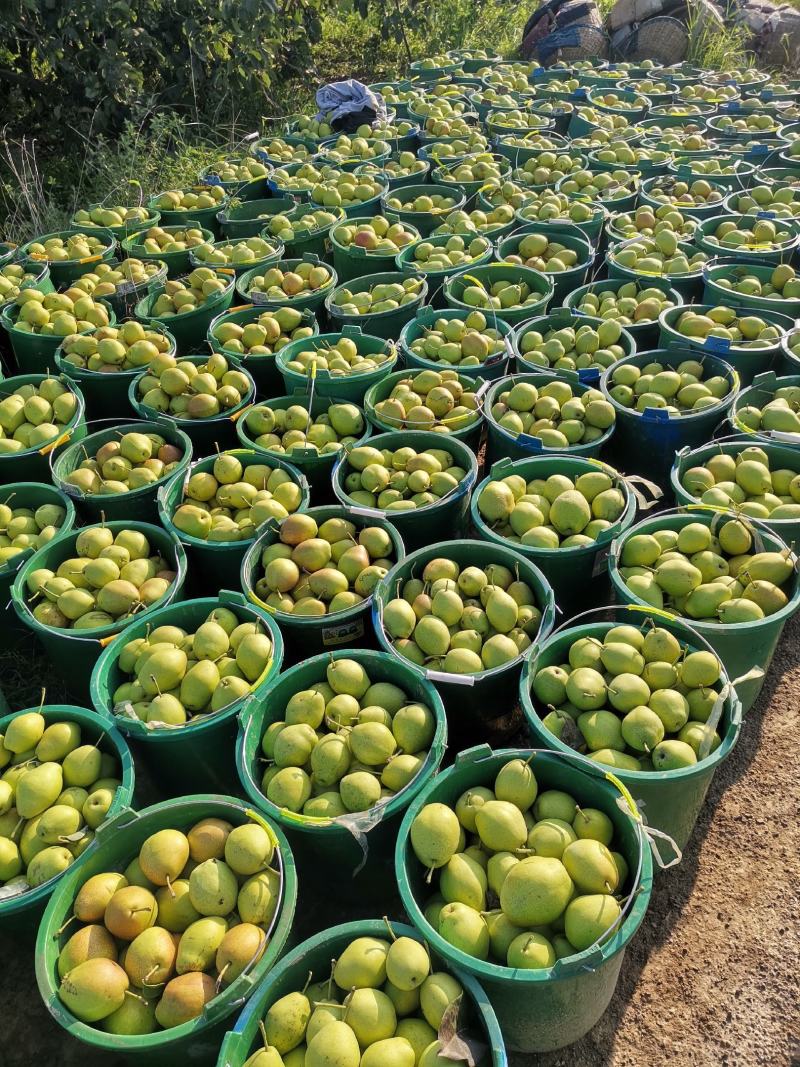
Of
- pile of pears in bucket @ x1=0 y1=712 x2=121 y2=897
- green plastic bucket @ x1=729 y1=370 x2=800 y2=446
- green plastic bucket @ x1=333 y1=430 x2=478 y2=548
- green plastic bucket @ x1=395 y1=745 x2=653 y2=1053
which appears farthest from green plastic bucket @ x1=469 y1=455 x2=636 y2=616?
pile of pears in bucket @ x1=0 y1=712 x2=121 y2=897

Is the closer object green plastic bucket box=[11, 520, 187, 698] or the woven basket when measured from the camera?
green plastic bucket box=[11, 520, 187, 698]

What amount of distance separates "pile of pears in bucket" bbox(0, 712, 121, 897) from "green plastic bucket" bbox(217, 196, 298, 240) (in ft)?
16.5

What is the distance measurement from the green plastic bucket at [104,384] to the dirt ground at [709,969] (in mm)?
3243

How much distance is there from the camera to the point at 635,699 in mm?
2662

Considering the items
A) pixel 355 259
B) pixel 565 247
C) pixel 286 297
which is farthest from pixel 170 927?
pixel 565 247

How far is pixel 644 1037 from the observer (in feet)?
8.30

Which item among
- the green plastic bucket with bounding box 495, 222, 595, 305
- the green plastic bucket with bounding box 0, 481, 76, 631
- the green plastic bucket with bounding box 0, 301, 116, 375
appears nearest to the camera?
the green plastic bucket with bounding box 0, 481, 76, 631

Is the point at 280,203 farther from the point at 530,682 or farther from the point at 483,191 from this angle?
the point at 530,682

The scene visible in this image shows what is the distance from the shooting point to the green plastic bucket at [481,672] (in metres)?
2.85

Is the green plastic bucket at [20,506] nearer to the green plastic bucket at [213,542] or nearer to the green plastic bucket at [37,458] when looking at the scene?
the green plastic bucket at [37,458]

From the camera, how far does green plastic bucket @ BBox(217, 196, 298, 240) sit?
6508mm

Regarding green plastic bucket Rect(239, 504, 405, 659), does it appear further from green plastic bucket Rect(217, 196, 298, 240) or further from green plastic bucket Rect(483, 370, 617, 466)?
green plastic bucket Rect(217, 196, 298, 240)

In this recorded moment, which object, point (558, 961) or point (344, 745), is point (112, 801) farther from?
point (558, 961)

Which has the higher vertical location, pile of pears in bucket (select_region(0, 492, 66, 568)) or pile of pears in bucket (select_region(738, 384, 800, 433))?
pile of pears in bucket (select_region(738, 384, 800, 433))
